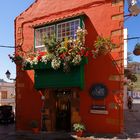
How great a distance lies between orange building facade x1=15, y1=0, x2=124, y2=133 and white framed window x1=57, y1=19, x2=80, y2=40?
129mm

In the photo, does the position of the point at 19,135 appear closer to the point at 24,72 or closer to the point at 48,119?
the point at 48,119

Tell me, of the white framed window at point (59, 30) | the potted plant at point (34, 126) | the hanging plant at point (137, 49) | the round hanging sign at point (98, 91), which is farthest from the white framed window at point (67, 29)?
the potted plant at point (34, 126)

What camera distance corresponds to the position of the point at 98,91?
15023 millimetres

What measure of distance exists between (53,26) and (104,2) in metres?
3.43

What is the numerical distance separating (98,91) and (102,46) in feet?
8.15

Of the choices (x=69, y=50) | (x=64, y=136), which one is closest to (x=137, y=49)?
(x=69, y=50)

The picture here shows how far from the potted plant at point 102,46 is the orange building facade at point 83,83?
2.11 feet

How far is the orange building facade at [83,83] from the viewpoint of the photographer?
14648mm

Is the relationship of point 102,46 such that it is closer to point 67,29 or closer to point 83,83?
point 83,83

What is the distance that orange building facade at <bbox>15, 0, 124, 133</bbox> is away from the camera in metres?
14.6

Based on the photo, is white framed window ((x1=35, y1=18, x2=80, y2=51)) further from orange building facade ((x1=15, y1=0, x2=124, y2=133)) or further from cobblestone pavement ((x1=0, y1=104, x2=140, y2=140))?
cobblestone pavement ((x1=0, y1=104, x2=140, y2=140))

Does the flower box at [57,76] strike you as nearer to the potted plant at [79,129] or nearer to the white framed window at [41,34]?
the white framed window at [41,34]

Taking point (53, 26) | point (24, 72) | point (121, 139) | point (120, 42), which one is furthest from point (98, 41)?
point (24, 72)

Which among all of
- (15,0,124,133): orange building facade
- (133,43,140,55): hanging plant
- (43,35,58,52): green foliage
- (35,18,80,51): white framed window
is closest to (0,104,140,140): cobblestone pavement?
(15,0,124,133): orange building facade
